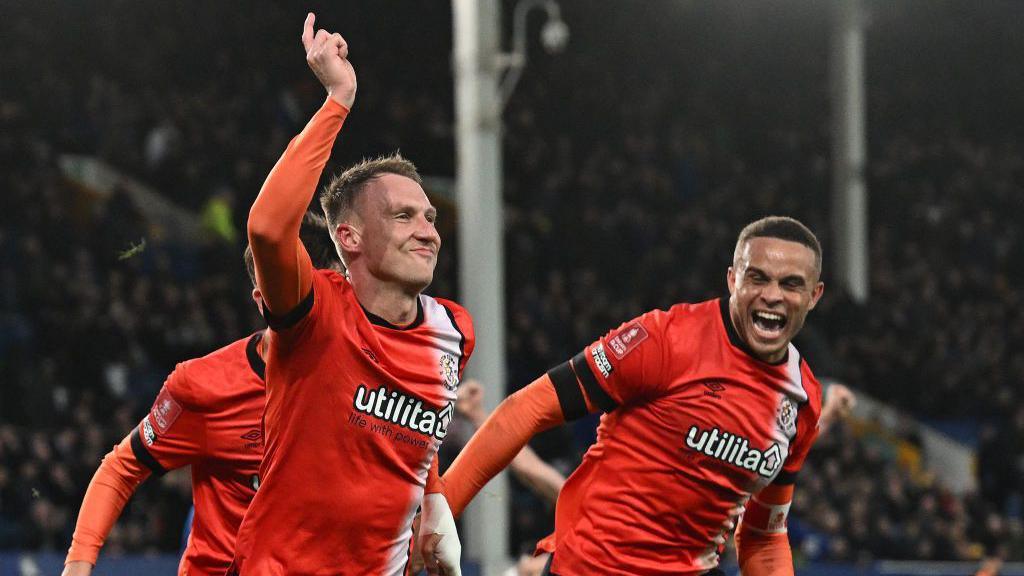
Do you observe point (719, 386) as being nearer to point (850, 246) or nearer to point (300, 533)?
point (300, 533)

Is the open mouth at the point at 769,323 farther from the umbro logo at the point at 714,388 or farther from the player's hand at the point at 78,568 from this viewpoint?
the player's hand at the point at 78,568

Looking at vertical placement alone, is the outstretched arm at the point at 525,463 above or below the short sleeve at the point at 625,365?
below

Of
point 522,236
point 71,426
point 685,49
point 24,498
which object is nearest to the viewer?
point 24,498

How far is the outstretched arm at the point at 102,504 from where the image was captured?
4746mm

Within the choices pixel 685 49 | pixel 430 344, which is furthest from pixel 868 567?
pixel 685 49

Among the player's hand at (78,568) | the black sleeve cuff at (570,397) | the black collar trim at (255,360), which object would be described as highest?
the black collar trim at (255,360)

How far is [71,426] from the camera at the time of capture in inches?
468

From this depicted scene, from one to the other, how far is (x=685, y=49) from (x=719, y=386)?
20393 mm

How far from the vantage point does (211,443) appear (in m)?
4.77

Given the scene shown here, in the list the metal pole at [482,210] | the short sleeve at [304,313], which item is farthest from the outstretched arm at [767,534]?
the metal pole at [482,210]

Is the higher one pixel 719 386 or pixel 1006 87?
pixel 1006 87

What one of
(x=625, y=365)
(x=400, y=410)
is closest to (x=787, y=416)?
(x=625, y=365)

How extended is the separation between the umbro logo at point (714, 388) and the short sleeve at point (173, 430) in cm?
156

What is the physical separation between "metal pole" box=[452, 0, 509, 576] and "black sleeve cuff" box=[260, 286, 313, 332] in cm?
669
